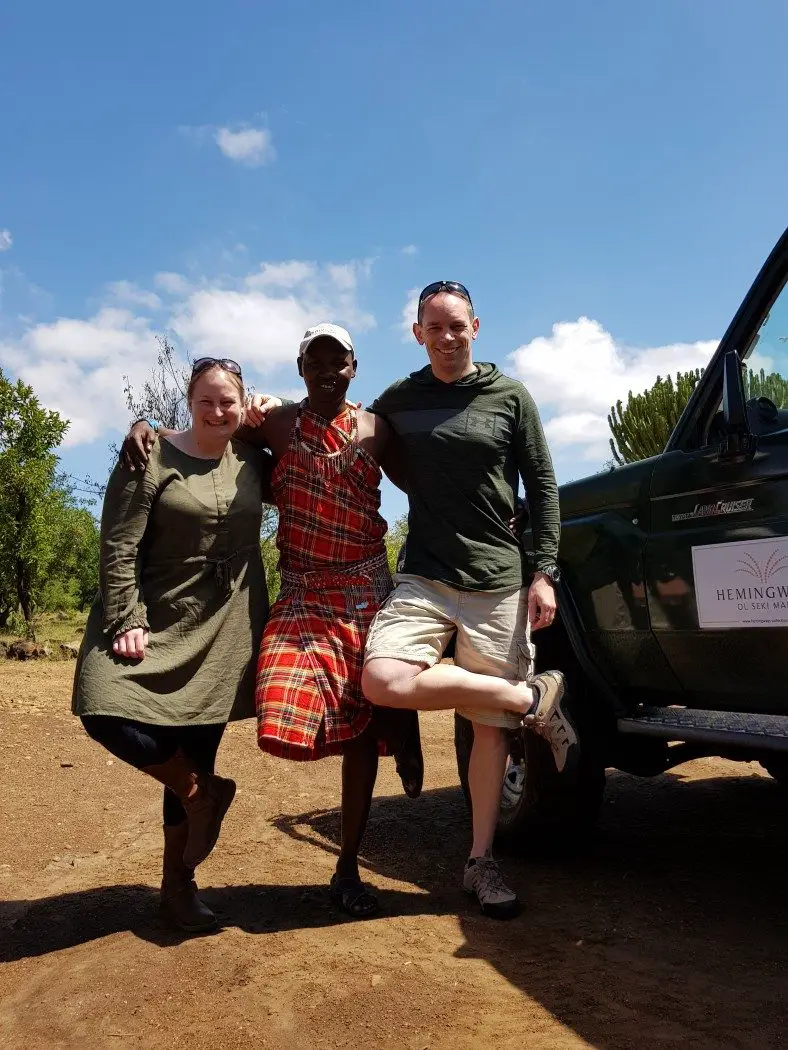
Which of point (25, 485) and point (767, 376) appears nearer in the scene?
point (767, 376)

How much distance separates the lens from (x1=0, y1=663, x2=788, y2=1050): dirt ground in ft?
7.98

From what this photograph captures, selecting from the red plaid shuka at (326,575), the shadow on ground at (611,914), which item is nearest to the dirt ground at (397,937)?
the shadow on ground at (611,914)

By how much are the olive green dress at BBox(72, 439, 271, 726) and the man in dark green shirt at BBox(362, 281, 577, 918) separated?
1.66ft

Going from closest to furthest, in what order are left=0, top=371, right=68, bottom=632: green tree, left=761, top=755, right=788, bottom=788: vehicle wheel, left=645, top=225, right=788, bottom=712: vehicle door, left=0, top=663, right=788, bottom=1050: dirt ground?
left=0, top=663, right=788, bottom=1050: dirt ground < left=645, top=225, right=788, bottom=712: vehicle door < left=761, top=755, right=788, bottom=788: vehicle wheel < left=0, top=371, right=68, bottom=632: green tree

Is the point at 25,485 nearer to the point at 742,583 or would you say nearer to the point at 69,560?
the point at 69,560

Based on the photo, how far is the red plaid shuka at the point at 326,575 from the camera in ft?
10.3

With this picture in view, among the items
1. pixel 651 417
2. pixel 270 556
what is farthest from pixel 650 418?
pixel 270 556

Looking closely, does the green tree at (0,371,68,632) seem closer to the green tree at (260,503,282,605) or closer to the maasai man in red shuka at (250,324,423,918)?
the green tree at (260,503,282,605)

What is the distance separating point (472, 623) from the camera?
10.8 ft

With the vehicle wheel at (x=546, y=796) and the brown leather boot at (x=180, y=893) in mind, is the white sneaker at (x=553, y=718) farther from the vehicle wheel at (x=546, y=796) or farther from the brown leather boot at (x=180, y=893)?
the brown leather boot at (x=180, y=893)

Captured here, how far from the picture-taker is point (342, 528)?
327 cm

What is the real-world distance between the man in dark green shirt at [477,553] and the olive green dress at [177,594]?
51cm

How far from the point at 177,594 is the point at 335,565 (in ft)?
1.76

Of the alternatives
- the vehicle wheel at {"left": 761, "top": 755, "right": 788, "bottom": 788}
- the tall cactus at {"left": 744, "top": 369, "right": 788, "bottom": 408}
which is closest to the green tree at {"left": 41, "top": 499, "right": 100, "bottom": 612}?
the vehicle wheel at {"left": 761, "top": 755, "right": 788, "bottom": 788}
